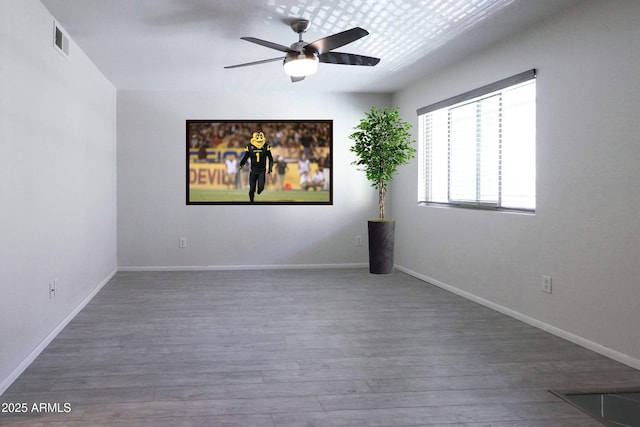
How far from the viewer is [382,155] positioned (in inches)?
245

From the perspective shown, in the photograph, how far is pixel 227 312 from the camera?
14.8 feet

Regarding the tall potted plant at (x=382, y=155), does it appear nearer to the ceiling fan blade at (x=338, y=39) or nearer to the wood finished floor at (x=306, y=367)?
the wood finished floor at (x=306, y=367)

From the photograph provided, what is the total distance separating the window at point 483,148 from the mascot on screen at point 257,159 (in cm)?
201

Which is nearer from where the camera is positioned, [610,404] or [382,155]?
[610,404]

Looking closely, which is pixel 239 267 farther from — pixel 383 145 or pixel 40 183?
pixel 40 183

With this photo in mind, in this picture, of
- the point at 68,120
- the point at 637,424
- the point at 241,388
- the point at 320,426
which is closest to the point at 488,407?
the point at 637,424

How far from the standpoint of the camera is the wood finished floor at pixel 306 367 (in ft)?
8.05

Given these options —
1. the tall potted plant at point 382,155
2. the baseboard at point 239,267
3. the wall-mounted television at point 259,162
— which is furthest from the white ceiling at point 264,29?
the baseboard at point 239,267

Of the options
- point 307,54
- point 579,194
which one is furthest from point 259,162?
point 579,194

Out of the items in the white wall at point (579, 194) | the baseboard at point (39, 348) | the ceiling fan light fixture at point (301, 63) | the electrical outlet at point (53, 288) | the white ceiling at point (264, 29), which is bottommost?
the baseboard at point (39, 348)

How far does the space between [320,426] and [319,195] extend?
5.02 meters

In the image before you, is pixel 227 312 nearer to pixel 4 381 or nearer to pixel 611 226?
pixel 4 381

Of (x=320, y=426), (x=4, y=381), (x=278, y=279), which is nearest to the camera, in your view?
(x=320, y=426)

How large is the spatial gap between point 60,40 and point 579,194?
12.7 ft
